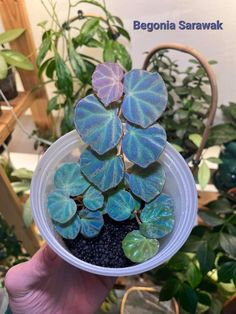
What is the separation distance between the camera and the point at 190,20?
105cm

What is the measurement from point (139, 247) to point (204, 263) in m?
0.33

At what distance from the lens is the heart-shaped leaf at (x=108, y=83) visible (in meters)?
0.52

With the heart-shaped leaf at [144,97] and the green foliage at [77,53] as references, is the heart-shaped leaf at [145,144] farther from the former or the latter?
the green foliage at [77,53]

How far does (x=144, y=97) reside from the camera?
0.52 meters

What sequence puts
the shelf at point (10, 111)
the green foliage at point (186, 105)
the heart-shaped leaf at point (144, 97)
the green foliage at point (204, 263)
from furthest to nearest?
the green foliage at point (186, 105) → the shelf at point (10, 111) → the green foliage at point (204, 263) → the heart-shaped leaf at point (144, 97)

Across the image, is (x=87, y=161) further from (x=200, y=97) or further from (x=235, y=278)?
(x=200, y=97)

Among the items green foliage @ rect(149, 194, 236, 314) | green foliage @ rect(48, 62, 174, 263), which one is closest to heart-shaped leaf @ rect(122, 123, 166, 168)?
green foliage @ rect(48, 62, 174, 263)

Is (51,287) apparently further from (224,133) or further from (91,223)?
(224,133)

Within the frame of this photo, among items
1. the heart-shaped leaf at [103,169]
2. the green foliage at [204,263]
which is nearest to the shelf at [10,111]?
the heart-shaped leaf at [103,169]

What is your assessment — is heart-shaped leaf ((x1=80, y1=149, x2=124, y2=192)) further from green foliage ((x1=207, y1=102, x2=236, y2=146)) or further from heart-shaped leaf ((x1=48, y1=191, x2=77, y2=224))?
green foliage ((x1=207, y1=102, x2=236, y2=146))

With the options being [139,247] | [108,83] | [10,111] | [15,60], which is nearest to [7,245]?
[10,111]

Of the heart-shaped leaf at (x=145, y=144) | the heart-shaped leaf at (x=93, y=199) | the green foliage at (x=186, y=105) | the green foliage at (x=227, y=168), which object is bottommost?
the green foliage at (x=227, y=168)

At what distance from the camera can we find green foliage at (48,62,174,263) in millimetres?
526

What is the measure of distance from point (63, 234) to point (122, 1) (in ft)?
2.46
